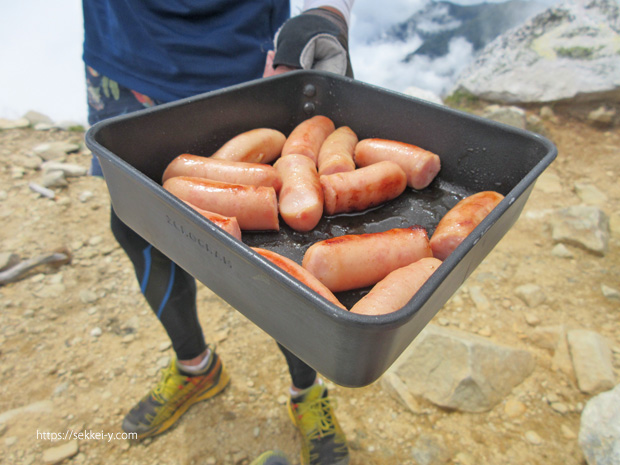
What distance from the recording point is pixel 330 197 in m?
1.53

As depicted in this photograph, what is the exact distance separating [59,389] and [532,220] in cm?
366

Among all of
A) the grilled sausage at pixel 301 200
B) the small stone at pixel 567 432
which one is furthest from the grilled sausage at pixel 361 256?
the small stone at pixel 567 432

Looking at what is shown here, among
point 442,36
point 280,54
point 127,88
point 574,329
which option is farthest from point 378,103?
point 442,36

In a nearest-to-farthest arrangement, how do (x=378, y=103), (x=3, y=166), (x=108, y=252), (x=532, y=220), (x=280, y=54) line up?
(x=378, y=103), (x=280, y=54), (x=108, y=252), (x=532, y=220), (x=3, y=166)

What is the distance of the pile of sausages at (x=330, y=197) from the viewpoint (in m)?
1.21

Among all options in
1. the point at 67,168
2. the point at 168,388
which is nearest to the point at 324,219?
the point at 168,388

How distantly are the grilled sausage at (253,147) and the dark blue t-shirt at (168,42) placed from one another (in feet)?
1.38

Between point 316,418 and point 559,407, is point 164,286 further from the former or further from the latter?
point 559,407

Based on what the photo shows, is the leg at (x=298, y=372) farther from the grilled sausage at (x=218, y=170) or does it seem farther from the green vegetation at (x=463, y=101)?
the green vegetation at (x=463, y=101)

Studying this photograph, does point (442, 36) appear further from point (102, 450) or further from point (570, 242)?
point (102, 450)

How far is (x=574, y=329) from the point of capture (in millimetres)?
2848

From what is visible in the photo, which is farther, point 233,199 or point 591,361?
point 591,361

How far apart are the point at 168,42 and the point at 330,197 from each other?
3.27 ft

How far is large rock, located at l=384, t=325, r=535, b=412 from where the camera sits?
7.98ft
